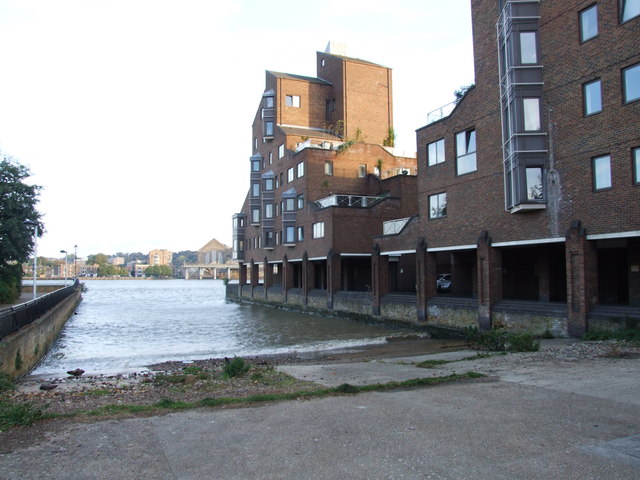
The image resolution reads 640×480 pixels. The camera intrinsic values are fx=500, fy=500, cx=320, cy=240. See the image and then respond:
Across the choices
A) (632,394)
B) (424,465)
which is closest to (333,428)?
(424,465)

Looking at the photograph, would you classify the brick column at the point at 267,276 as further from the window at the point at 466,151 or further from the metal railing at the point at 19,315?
the window at the point at 466,151

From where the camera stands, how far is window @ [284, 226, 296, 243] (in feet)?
160

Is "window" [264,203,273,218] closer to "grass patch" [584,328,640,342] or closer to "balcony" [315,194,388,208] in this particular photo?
"balcony" [315,194,388,208]

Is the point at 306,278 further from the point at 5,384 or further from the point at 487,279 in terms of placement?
the point at 5,384

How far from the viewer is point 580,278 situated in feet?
61.2

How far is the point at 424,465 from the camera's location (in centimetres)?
536

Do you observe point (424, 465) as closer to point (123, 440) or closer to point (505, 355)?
point (123, 440)

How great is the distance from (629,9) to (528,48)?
4206 mm

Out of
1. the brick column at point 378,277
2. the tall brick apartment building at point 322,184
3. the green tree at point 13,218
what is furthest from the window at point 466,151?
the green tree at point 13,218

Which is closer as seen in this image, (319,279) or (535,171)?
(535,171)

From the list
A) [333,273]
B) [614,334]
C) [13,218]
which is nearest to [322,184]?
[333,273]

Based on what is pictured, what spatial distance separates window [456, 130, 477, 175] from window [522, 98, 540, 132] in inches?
178

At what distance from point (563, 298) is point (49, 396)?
23.4m

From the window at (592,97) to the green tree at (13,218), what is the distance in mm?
34782
